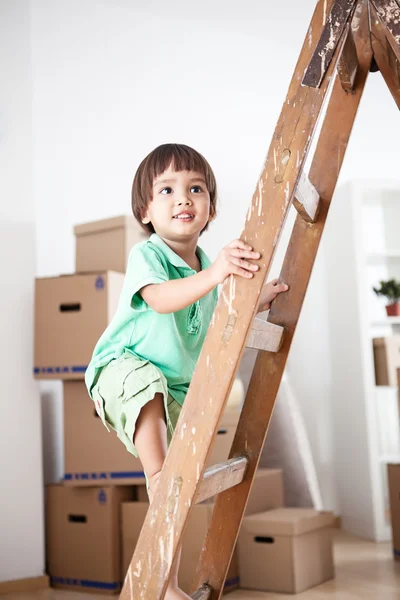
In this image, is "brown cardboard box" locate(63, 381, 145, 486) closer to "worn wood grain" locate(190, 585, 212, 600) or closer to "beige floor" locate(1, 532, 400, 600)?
"beige floor" locate(1, 532, 400, 600)

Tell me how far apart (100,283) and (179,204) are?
140 centimetres

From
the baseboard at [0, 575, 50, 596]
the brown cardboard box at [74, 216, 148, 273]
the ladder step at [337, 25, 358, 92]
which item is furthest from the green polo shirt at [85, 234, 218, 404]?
the baseboard at [0, 575, 50, 596]

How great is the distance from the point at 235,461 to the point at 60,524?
1.75 metres

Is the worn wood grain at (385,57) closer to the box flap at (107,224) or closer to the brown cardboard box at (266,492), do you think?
the box flap at (107,224)

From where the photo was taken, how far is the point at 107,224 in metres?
2.87

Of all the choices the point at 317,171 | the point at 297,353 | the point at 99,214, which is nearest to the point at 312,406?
A: the point at 297,353

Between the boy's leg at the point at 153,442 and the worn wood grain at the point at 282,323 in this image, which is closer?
the boy's leg at the point at 153,442

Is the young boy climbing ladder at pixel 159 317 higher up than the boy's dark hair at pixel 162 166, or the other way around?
the boy's dark hair at pixel 162 166

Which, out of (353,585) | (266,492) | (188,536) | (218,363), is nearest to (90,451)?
(188,536)

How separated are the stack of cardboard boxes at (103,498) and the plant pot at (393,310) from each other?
1178 mm

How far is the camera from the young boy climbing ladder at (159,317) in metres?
1.23

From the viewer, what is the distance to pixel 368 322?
352 centimetres

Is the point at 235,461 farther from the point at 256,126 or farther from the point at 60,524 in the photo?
the point at 256,126

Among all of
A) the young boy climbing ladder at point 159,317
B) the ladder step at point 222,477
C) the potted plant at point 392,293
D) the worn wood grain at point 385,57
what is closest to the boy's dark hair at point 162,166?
the young boy climbing ladder at point 159,317
